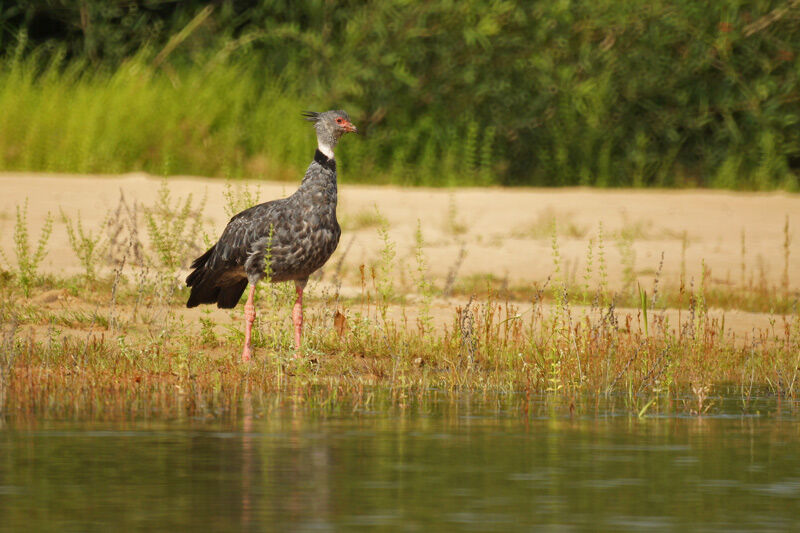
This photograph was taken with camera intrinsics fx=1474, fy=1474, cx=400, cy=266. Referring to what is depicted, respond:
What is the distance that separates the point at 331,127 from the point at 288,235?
1021 millimetres

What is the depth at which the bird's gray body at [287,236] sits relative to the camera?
397 inches

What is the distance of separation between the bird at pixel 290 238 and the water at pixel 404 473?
2008 millimetres

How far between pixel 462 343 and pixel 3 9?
1469 cm

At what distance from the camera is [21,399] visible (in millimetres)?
8289

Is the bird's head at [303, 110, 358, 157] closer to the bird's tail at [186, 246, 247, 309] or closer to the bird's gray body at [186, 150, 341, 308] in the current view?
the bird's gray body at [186, 150, 341, 308]

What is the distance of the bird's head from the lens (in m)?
10.6

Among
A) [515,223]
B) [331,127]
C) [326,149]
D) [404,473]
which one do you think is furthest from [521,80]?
[404,473]

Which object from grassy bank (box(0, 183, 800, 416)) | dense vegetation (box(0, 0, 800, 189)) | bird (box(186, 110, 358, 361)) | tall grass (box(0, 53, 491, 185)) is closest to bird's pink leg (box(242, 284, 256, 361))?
bird (box(186, 110, 358, 361))

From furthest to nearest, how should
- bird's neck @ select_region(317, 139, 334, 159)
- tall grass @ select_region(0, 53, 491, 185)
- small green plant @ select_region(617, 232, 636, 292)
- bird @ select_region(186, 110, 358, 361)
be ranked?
tall grass @ select_region(0, 53, 491, 185)
small green plant @ select_region(617, 232, 636, 292)
bird's neck @ select_region(317, 139, 334, 159)
bird @ select_region(186, 110, 358, 361)

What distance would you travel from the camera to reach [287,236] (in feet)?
33.0

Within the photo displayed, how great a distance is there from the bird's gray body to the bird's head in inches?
5.5

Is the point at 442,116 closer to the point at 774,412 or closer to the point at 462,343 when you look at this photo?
the point at 462,343

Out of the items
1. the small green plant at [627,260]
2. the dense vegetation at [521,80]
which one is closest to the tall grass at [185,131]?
the dense vegetation at [521,80]

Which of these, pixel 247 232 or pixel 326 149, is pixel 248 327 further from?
pixel 326 149
